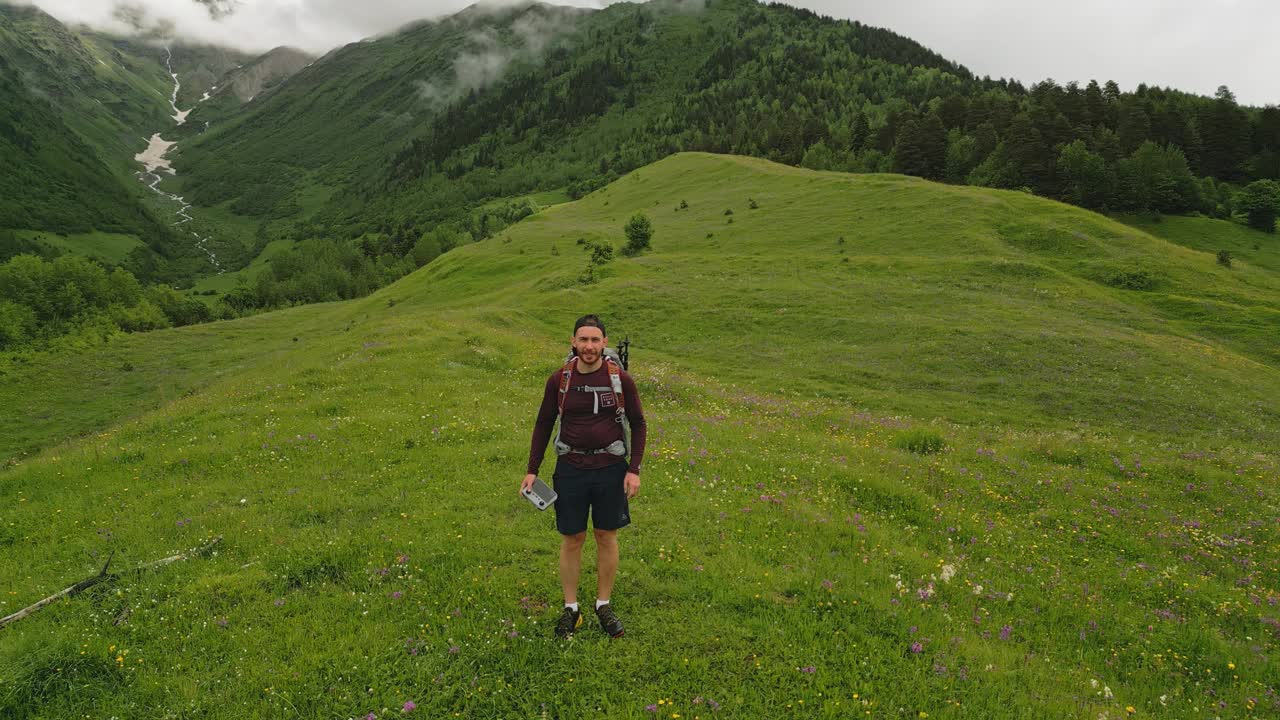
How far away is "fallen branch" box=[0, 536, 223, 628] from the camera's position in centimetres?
801

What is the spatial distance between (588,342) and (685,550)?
4.97 metres

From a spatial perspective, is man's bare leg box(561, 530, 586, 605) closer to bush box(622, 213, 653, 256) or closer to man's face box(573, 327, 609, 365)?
man's face box(573, 327, 609, 365)

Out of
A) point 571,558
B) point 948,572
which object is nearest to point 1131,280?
point 948,572

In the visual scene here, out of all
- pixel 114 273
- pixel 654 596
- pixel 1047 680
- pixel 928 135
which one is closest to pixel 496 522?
pixel 654 596

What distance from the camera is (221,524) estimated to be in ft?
36.9

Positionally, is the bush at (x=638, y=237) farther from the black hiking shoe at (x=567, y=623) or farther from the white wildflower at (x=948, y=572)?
the black hiking shoe at (x=567, y=623)

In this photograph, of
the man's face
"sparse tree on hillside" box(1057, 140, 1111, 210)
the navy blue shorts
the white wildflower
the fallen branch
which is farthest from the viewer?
"sparse tree on hillside" box(1057, 140, 1111, 210)

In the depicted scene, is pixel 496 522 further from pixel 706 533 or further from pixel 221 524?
pixel 221 524

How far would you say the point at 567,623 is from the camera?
7684mm

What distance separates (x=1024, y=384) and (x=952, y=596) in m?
26.7

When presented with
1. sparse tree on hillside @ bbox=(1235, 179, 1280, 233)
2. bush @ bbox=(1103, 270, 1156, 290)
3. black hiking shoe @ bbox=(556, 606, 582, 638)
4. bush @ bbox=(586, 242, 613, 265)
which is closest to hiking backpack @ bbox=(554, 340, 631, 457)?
black hiking shoe @ bbox=(556, 606, 582, 638)

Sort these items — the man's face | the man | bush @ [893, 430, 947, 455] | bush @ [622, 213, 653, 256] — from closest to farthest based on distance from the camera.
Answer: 1. the man's face
2. the man
3. bush @ [893, 430, 947, 455]
4. bush @ [622, 213, 653, 256]

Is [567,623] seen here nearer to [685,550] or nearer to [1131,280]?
[685,550]

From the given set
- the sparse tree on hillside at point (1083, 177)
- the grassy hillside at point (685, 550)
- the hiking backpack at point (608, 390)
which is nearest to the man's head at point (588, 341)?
the hiking backpack at point (608, 390)
